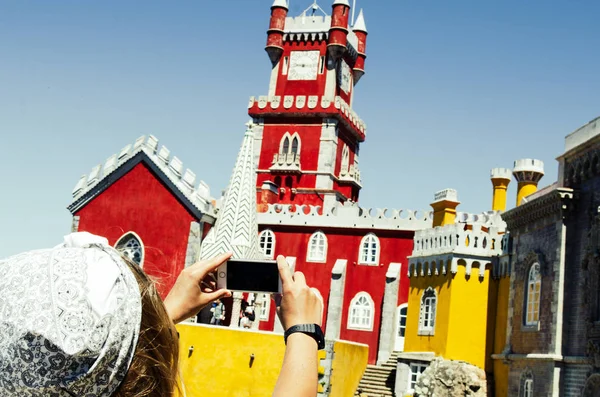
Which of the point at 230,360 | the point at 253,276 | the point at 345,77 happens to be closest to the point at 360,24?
the point at 345,77

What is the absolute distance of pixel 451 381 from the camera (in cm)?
2411

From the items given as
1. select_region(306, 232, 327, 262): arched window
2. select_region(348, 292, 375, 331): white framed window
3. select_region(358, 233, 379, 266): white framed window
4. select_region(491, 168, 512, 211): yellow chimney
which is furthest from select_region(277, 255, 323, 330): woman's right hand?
select_region(306, 232, 327, 262): arched window

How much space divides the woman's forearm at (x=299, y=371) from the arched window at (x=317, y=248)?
31314 mm

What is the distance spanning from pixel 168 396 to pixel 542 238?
70.8 ft

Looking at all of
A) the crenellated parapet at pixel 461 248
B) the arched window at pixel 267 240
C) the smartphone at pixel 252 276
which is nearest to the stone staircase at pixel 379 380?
the crenellated parapet at pixel 461 248

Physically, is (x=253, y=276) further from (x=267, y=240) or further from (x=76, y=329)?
(x=267, y=240)

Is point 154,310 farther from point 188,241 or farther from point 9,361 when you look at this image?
point 188,241

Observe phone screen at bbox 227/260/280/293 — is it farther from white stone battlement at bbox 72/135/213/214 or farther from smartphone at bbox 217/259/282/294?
white stone battlement at bbox 72/135/213/214

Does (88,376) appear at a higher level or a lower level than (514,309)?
lower

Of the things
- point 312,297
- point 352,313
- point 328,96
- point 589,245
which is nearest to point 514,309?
point 589,245

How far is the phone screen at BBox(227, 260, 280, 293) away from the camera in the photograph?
10.2ft

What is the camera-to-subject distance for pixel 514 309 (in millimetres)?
23703

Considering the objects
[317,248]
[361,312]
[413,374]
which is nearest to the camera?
[413,374]

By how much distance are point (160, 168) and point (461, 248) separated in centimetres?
1253
